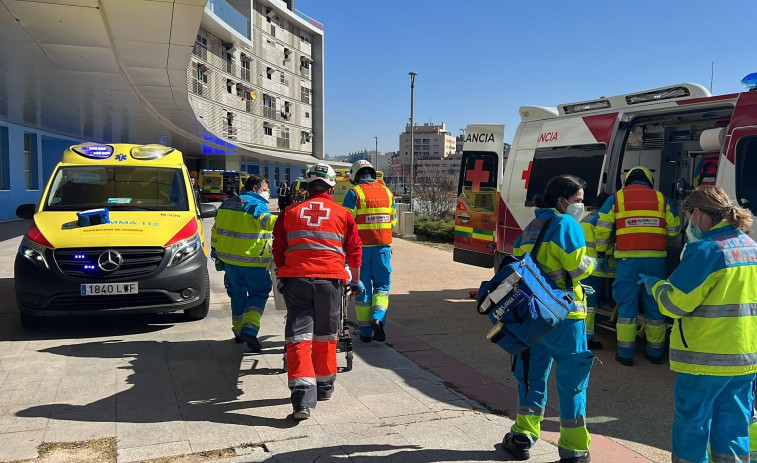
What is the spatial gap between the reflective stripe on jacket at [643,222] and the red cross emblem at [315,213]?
305 centimetres

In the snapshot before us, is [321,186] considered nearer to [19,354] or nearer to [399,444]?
[399,444]

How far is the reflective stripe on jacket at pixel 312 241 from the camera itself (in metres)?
4.22

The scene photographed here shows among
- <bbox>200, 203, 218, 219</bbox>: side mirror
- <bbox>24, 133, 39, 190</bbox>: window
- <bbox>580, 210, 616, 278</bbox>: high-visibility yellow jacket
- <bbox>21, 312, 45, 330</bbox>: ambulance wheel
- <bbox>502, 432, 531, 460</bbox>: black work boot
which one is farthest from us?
<bbox>24, 133, 39, 190</bbox>: window

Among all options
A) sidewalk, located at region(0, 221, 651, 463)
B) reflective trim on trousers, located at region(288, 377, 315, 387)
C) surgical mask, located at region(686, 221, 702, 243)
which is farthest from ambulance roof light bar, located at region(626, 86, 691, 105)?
reflective trim on trousers, located at region(288, 377, 315, 387)

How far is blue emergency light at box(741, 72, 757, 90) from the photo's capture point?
4961 millimetres

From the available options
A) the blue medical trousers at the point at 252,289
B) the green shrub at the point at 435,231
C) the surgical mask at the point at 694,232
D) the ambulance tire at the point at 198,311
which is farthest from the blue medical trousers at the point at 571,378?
the green shrub at the point at 435,231

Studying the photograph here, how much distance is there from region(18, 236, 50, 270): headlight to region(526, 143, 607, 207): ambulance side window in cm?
547

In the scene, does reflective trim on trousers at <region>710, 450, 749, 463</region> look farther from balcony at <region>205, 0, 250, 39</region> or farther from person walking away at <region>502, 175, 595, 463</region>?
balcony at <region>205, 0, 250, 39</region>

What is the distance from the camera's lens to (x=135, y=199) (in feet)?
23.4


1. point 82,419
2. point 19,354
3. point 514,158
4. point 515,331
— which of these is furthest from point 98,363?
point 514,158

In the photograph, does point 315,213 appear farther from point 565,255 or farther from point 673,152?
point 673,152

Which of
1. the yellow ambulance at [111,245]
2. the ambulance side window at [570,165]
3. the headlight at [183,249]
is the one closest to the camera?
the yellow ambulance at [111,245]

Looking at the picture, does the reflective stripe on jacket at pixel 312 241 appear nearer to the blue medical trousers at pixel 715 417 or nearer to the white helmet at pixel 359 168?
the white helmet at pixel 359 168

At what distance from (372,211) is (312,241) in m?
1.95
